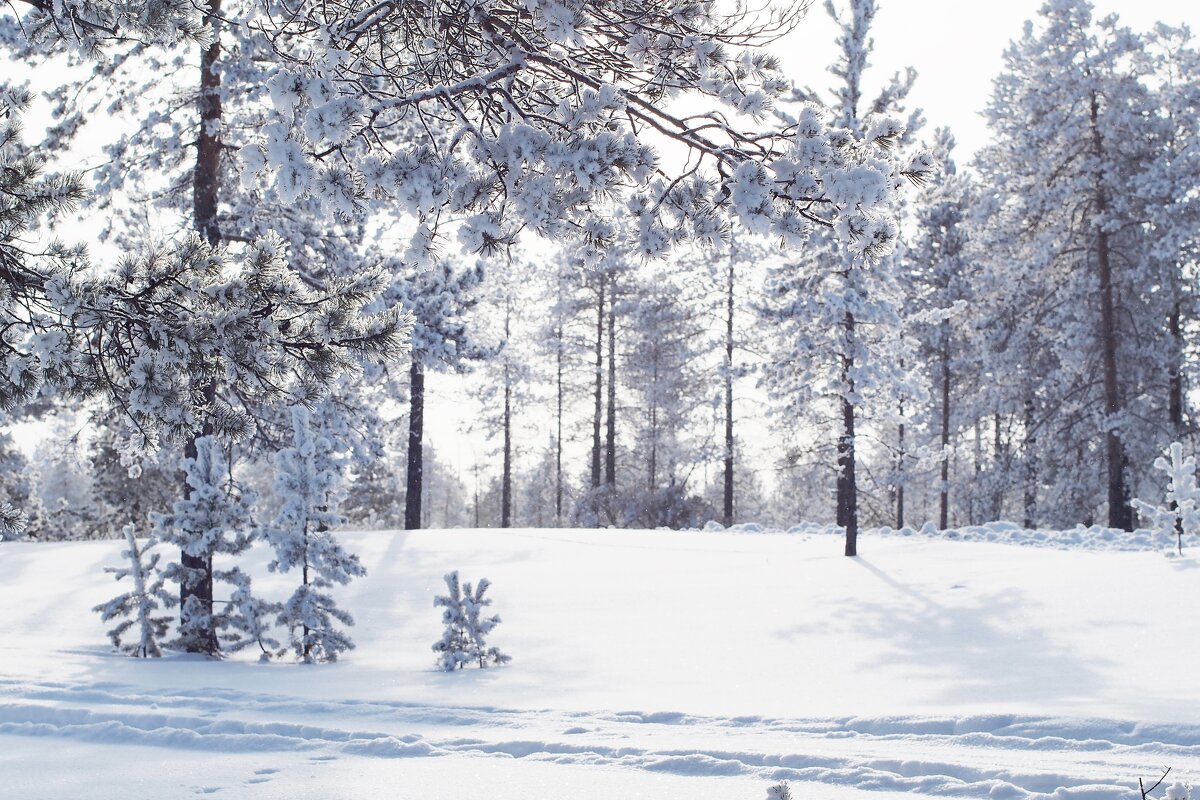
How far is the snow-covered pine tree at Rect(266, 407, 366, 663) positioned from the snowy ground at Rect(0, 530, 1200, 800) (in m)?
0.44

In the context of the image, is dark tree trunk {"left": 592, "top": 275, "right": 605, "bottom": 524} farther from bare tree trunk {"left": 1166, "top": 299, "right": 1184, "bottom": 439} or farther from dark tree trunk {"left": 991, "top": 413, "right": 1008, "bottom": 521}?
bare tree trunk {"left": 1166, "top": 299, "right": 1184, "bottom": 439}

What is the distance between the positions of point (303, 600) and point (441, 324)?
494 centimetres

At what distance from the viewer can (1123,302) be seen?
20938 millimetres

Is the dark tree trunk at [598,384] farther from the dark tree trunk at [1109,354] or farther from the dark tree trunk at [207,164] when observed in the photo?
the dark tree trunk at [207,164]

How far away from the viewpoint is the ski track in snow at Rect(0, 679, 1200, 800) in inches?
183

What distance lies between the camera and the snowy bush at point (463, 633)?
9.14 metres

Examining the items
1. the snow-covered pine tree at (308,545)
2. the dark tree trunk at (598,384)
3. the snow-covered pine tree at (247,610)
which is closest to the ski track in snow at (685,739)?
the snow-covered pine tree at (308,545)

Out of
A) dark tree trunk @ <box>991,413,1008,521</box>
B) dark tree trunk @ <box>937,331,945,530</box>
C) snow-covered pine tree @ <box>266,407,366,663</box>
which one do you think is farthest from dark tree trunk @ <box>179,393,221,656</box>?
dark tree trunk @ <box>937,331,945,530</box>

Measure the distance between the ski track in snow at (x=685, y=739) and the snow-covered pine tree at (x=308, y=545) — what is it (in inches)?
106

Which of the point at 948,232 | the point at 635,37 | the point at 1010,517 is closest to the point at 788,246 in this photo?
the point at 635,37

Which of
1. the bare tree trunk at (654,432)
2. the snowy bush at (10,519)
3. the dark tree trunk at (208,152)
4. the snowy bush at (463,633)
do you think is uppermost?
the dark tree trunk at (208,152)

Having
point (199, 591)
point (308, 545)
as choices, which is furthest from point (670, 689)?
point (199, 591)

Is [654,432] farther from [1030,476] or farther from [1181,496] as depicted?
[1181,496]

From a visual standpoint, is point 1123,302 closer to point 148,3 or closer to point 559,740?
point 559,740
